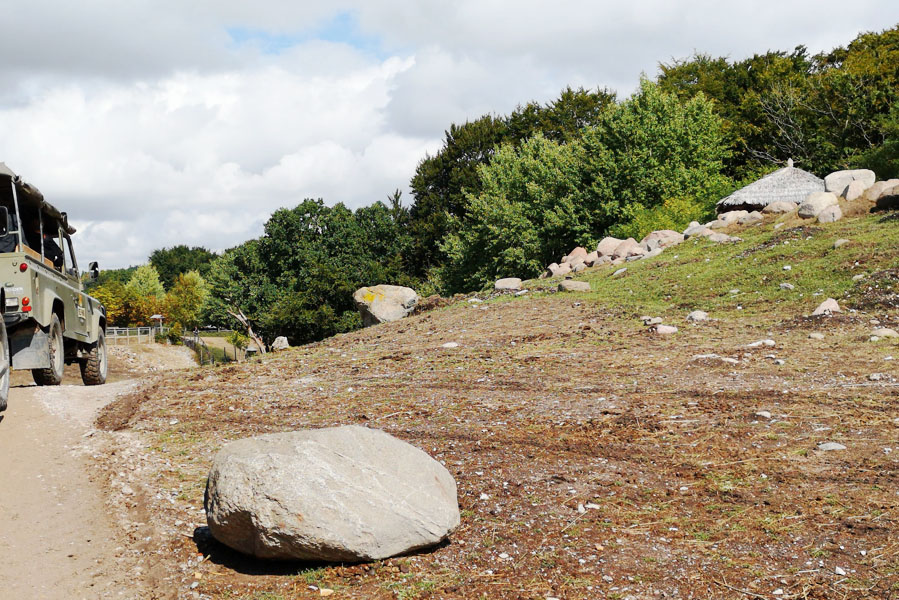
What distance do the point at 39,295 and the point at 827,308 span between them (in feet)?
43.8

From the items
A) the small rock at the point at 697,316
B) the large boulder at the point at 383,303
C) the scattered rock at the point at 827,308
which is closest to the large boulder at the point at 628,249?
the large boulder at the point at 383,303

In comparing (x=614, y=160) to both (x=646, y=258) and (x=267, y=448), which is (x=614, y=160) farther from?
(x=267, y=448)

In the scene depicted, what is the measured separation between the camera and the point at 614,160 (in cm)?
3403

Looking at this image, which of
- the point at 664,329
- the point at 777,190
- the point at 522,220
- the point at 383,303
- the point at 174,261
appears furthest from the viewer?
the point at 174,261

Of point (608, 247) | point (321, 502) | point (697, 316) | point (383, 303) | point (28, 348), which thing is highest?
point (608, 247)

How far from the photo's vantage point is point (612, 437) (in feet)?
26.2

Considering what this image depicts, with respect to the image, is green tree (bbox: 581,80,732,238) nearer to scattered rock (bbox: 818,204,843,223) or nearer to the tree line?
the tree line

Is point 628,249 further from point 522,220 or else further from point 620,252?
point 522,220

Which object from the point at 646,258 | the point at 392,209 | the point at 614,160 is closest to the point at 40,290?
the point at 646,258

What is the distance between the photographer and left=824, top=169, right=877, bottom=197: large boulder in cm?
2344

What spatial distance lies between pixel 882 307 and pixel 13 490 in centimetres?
1367

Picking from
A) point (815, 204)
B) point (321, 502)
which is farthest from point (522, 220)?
point (321, 502)

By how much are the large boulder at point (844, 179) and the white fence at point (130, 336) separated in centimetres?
4700

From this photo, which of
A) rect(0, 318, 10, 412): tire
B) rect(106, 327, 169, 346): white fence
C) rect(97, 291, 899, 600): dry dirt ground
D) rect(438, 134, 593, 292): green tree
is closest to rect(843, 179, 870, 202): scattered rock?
rect(97, 291, 899, 600): dry dirt ground
